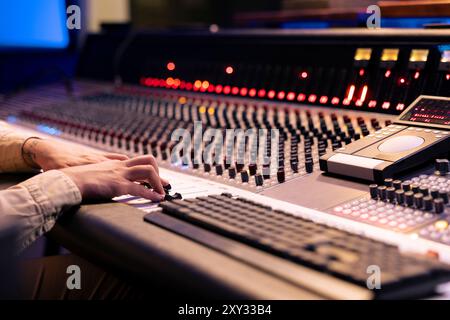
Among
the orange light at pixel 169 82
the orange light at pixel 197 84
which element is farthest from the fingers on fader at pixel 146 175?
the orange light at pixel 169 82

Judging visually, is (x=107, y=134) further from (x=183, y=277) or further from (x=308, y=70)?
(x=183, y=277)

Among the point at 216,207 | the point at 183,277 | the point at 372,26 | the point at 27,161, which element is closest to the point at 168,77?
the point at 372,26

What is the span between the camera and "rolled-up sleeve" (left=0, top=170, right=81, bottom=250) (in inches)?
39.9

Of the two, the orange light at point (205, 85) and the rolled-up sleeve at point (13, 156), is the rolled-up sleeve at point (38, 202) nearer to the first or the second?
the rolled-up sleeve at point (13, 156)

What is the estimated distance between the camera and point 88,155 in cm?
137

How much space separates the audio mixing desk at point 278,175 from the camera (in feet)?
2.52

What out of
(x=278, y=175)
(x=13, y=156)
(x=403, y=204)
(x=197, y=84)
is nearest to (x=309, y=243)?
(x=403, y=204)

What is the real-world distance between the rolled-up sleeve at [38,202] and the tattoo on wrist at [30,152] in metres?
0.33

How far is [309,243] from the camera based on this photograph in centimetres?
81

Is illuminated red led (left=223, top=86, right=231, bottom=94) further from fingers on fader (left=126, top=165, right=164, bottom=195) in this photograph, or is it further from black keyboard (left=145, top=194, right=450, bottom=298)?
black keyboard (left=145, top=194, right=450, bottom=298)

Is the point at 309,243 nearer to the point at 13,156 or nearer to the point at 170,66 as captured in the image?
the point at 13,156

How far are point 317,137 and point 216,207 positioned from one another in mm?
534

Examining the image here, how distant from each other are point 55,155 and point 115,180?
0.94ft

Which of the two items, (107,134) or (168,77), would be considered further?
(168,77)
